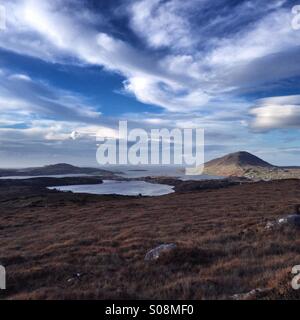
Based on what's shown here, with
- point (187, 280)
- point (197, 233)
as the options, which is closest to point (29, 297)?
A: point (187, 280)

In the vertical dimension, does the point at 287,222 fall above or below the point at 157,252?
above

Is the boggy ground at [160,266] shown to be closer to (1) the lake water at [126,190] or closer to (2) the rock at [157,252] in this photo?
(2) the rock at [157,252]

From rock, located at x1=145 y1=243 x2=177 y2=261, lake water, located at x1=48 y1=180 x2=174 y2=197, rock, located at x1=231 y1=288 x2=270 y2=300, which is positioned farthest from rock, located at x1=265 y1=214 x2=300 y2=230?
lake water, located at x1=48 y1=180 x2=174 y2=197

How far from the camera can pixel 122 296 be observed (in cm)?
1160

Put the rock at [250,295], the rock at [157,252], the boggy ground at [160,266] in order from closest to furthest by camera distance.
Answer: the rock at [250,295]
the boggy ground at [160,266]
the rock at [157,252]

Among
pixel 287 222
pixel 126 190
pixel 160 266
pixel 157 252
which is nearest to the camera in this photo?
pixel 160 266

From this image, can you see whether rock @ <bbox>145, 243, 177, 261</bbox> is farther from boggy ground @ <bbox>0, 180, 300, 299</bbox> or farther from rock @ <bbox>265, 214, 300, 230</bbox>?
rock @ <bbox>265, 214, 300, 230</bbox>

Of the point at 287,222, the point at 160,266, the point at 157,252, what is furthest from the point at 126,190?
the point at 160,266

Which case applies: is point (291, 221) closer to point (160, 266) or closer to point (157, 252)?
point (157, 252)

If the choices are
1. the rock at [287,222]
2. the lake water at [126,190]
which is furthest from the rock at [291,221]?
the lake water at [126,190]

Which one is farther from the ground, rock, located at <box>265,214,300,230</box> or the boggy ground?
rock, located at <box>265,214,300,230</box>
